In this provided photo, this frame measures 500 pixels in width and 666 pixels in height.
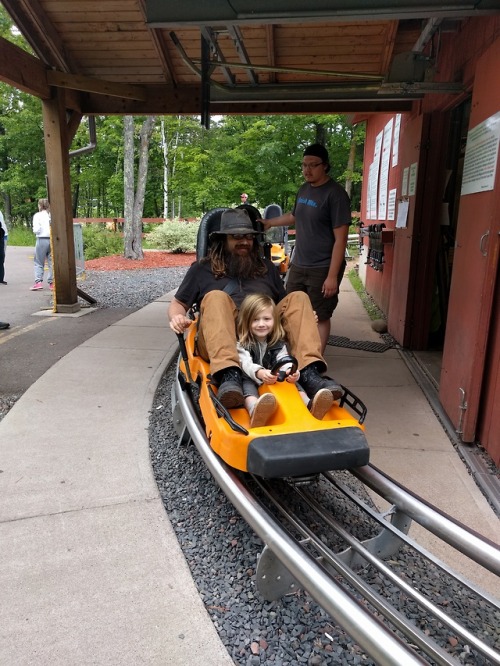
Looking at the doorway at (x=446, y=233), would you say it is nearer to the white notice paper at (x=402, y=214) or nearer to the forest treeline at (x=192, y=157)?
the white notice paper at (x=402, y=214)

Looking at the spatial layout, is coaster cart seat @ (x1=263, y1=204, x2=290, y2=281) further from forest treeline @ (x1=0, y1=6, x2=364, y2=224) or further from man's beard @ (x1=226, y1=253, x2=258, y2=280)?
forest treeline @ (x1=0, y1=6, x2=364, y2=224)

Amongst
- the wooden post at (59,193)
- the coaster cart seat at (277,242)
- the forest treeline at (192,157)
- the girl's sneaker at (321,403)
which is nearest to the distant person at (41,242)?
the wooden post at (59,193)

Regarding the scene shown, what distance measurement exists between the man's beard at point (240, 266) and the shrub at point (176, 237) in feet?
47.6

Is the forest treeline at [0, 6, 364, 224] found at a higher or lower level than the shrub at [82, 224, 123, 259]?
higher

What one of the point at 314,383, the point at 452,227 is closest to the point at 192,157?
the point at 452,227

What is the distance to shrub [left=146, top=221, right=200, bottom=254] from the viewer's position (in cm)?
1767

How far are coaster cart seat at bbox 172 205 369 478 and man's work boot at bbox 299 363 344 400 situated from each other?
92mm

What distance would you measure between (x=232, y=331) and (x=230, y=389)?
0.42m

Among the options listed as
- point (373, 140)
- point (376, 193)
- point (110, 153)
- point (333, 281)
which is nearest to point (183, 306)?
point (333, 281)

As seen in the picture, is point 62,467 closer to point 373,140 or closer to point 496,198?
point 496,198

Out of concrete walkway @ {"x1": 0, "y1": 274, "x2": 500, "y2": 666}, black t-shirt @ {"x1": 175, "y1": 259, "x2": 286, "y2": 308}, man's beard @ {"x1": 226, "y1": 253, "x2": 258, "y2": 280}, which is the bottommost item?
concrete walkway @ {"x1": 0, "y1": 274, "x2": 500, "y2": 666}

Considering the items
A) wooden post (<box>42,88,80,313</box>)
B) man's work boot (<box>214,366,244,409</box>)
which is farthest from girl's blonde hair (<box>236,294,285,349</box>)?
wooden post (<box>42,88,80,313</box>)

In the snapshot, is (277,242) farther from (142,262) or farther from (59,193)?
(142,262)

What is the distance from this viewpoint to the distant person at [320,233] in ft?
14.2
